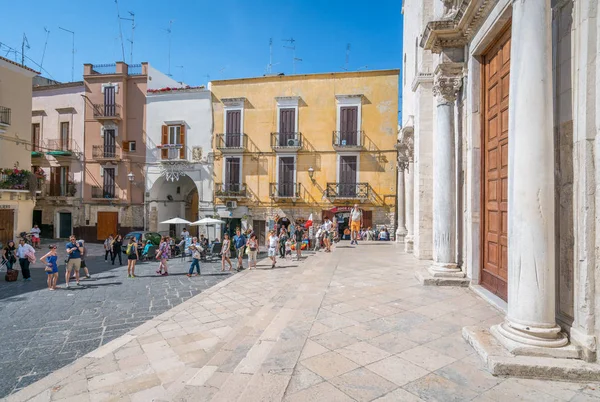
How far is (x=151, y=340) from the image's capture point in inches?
202

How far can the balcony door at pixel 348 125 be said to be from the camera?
21125 mm

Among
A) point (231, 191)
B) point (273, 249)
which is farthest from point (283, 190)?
point (273, 249)

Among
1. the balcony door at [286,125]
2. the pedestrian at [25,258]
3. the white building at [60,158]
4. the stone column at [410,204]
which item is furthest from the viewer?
the white building at [60,158]

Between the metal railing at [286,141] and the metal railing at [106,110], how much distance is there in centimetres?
1184

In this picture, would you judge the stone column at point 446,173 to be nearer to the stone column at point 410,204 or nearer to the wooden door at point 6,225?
the stone column at point 410,204

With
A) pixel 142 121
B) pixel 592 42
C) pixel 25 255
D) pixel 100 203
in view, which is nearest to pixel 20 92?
pixel 142 121

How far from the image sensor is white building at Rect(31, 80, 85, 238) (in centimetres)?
2492

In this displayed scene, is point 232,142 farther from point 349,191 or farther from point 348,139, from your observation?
point 349,191

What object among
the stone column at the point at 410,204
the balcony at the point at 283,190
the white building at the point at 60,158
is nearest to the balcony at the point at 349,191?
the balcony at the point at 283,190

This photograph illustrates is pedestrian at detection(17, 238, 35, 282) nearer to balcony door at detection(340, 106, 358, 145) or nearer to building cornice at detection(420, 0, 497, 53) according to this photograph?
building cornice at detection(420, 0, 497, 53)

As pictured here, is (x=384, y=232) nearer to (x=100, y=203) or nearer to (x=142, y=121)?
(x=142, y=121)

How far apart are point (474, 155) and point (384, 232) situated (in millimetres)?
13957

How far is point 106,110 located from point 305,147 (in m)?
15.1

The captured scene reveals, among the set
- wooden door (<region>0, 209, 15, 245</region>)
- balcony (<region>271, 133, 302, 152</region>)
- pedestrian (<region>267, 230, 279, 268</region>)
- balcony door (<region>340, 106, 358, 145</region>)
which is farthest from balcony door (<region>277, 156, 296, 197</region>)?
wooden door (<region>0, 209, 15, 245</region>)
